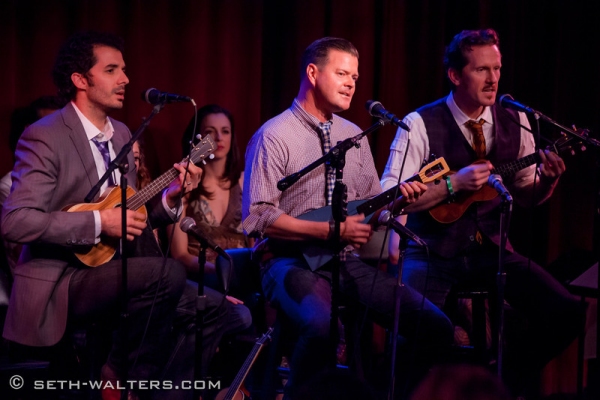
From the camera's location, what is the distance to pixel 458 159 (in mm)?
4492

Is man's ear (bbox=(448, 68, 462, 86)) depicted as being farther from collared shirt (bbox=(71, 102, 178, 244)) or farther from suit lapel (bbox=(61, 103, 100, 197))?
suit lapel (bbox=(61, 103, 100, 197))

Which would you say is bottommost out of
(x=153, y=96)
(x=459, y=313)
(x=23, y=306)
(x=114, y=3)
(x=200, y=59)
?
(x=459, y=313)

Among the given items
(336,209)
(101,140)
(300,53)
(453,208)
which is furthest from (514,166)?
(101,140)

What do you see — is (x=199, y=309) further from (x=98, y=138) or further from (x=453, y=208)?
(x=453, y=208)

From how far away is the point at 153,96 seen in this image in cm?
347

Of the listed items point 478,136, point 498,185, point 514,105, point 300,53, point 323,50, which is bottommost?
point 498,185

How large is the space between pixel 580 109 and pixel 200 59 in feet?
10.1

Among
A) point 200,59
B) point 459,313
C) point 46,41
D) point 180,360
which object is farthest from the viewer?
point 459,313

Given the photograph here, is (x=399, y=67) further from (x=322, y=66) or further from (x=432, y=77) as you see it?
(x=322, y=66)

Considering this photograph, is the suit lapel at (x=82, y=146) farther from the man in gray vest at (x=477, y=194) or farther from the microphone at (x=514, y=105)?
the microphone at (x=514, y=105)

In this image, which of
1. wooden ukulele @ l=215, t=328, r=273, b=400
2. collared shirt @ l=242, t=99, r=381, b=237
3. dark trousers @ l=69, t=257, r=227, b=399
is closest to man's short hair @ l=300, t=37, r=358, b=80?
collared shirt @ l=242, t=99, r=381, b=237

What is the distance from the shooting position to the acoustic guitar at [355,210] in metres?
3.88

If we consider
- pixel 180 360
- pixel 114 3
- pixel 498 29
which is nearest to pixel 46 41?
pixel 114 3

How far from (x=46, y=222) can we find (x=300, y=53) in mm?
2581
